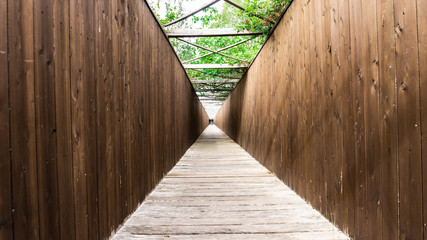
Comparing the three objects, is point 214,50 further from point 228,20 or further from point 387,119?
point 387,119

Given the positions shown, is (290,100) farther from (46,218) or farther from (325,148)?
(46,218)

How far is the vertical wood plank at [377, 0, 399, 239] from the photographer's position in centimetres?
136

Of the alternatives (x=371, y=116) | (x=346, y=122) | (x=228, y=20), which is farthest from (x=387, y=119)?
(x=228, y=20)

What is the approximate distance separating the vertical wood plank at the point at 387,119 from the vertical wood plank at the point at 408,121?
36mm

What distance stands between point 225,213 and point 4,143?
Result: 6.32 feet

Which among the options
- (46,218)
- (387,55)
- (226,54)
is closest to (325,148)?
(387,55)

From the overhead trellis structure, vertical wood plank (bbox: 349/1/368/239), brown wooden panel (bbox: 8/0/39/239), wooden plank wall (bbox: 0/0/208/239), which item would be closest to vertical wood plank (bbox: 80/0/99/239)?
wooden plank wall (bbox: 0/0/208/239)

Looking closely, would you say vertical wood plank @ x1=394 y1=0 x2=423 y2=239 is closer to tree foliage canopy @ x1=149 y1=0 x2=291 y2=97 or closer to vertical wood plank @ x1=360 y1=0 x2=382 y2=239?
vertical wood plank @ x1=360 y1=0 x2=382 y2=239

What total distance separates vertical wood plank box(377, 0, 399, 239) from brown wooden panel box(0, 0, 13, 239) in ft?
6.21

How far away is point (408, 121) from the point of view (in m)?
1.26

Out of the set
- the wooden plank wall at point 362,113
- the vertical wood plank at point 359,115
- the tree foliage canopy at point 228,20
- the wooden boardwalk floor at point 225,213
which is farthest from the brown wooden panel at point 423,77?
the tree foliage canopy at point 228,20

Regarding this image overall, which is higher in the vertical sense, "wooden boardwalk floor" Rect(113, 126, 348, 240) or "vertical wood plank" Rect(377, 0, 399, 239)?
"vertical wood plank" Rect(377, 0, 399, 239)

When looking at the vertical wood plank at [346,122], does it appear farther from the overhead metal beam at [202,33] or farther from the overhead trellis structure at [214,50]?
the overhead metal beam at [202,33]

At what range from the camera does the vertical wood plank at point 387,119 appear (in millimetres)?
1357
